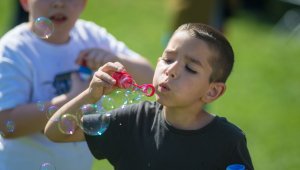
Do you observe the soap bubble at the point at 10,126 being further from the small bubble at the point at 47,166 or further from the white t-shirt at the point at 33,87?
the small bubble at the point at 47,166

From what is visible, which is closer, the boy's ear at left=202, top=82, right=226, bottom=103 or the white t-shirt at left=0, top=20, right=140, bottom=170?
the boy's ear at left=202, top=82, right=226, bottom=103

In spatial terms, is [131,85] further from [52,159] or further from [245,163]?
[52,159]

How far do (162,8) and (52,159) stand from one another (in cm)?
784

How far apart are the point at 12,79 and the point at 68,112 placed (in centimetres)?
40

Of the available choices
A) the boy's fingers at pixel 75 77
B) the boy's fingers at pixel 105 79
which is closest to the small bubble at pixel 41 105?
the boy's fingers at pixel 75 77

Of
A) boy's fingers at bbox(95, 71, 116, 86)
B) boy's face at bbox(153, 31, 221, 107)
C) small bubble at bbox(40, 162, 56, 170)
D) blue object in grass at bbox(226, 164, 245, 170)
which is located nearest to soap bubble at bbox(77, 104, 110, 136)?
boy's fingers at bbox(95, 71, 116, 86)

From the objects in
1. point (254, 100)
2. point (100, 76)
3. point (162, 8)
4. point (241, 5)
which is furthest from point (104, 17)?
point (100, 76)

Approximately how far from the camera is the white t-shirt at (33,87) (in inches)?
119

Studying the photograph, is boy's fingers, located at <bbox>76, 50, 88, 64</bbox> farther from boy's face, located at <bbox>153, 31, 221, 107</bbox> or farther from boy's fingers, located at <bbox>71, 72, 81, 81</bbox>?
boy's face, located at <bbox>153, 31, 221, 107</bbox>

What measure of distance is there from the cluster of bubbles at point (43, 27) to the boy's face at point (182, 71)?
691 millimetres

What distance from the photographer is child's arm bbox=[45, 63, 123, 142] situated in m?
2.59

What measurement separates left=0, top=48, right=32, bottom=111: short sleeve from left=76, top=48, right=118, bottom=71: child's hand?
0.23 m

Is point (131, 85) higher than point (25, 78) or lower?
higher

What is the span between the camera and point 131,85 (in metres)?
2.59
